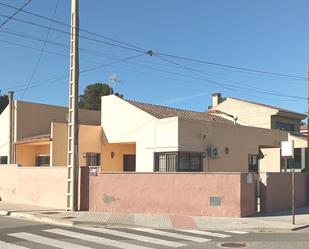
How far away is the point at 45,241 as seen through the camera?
12477 mm

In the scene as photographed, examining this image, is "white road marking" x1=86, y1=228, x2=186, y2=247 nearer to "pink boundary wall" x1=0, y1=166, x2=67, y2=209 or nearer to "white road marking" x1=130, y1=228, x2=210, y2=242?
"white road marking" x1=130, y1=228, x2=210, y2=242

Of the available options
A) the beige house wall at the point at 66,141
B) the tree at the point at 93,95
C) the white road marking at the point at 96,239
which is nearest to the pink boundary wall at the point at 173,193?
the white road marking at the point at 96,239

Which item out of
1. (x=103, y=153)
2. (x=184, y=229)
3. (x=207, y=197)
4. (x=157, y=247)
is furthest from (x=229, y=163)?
(x=157, y=247)

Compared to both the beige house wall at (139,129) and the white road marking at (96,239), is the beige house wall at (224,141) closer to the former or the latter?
the beige house wall at (139,129)

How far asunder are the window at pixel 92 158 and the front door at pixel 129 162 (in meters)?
2.03

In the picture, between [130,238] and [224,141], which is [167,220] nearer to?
[130,238]

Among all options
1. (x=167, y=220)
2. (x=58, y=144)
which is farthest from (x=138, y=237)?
(x=58, y=144)

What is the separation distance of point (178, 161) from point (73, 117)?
297 inches

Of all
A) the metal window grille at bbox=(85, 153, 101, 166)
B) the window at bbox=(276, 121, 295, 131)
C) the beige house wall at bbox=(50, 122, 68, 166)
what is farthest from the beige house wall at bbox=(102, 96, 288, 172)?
the window at bbox=(276, 121, 295, 131)

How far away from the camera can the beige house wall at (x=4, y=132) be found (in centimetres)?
3112

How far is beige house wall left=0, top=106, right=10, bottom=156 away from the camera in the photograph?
3112 cm

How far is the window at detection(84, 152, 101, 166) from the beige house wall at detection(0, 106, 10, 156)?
208 inches

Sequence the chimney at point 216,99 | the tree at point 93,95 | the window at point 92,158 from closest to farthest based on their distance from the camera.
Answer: the window at point 92,158, the chimney at point 216,99, the tree at point 93,95

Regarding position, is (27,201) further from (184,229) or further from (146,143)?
(184,229)
